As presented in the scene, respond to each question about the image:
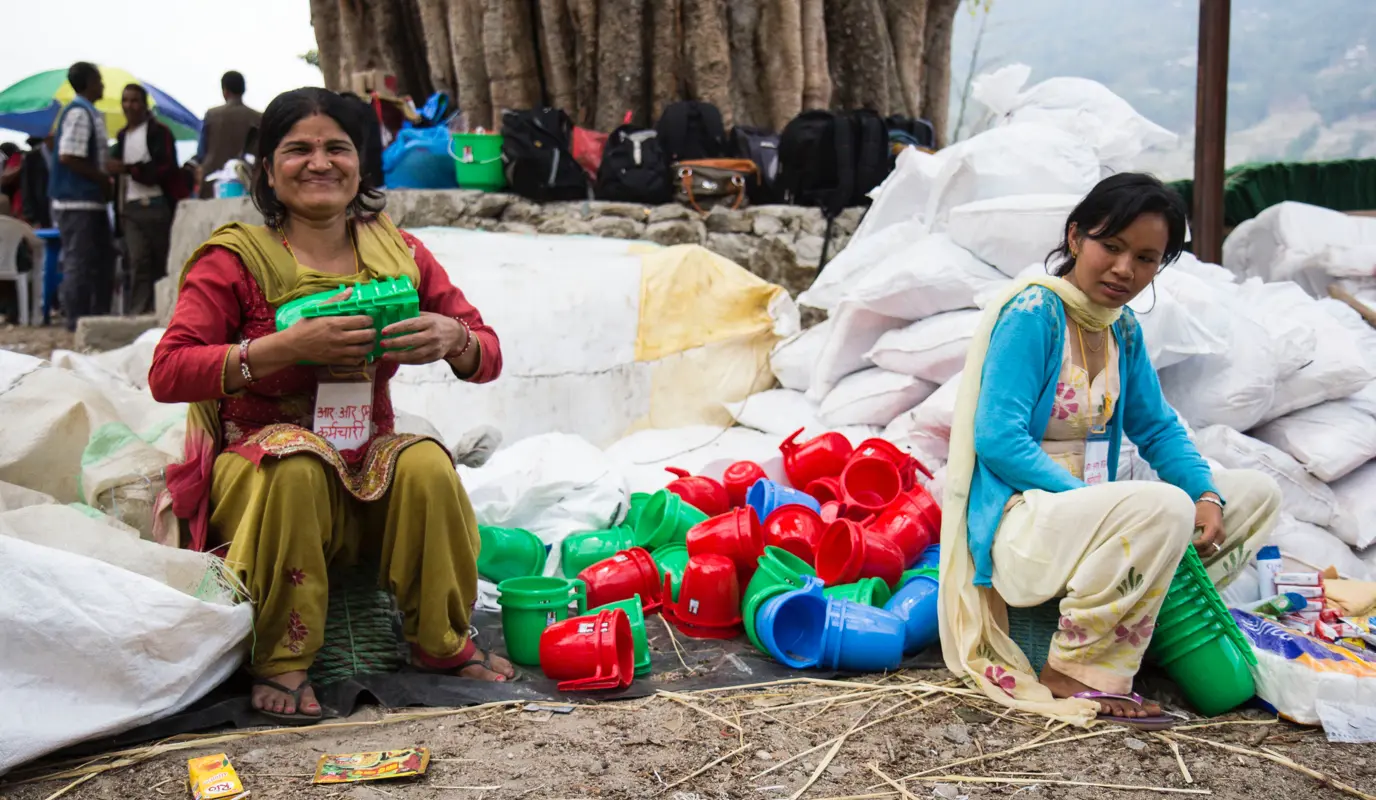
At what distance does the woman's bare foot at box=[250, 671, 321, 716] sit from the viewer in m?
2.11

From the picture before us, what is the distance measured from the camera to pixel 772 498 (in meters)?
3.19

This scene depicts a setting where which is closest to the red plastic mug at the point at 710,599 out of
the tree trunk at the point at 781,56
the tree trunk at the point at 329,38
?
the tree trunk at the point at 781,56

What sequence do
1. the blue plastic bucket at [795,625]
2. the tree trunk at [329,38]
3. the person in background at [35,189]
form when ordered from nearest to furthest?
the blue plastic bucket at [795,625]
the tree trunk at [329,38]
the person in background at [35,189]

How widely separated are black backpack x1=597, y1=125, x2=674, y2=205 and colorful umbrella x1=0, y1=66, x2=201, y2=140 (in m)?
7.26

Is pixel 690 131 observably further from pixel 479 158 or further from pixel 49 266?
pixel 49 266

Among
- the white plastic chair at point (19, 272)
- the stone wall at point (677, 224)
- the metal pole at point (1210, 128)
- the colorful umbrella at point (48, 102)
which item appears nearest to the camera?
the metal pole at point (1210, 128)

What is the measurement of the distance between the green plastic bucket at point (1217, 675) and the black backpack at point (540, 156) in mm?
4459

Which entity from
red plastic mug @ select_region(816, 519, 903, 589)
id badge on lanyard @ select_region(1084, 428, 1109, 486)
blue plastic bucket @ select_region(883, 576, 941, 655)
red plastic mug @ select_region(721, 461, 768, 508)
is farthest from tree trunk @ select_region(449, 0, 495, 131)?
id badge on lanyard @ select_region(1084, 428, 1109, 486)

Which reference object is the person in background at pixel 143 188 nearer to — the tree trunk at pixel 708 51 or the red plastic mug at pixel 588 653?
the tree trunk at pixel 708 51

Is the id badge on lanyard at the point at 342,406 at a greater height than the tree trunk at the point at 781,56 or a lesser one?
lesser

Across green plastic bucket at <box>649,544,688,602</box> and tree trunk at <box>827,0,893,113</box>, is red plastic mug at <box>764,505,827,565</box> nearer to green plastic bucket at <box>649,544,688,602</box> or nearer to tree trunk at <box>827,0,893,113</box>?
green plastic bucket at <box>649,544,688,602</box>

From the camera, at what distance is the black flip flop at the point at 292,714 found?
2088 millimetres

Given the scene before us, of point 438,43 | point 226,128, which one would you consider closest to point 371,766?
point 438,43

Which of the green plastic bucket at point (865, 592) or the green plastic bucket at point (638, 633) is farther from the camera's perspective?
the green plastic bucket at point (865, 592)
